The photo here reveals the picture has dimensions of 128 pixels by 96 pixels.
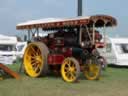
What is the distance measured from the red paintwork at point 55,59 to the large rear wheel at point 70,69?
64 cm

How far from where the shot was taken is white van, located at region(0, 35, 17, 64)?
88.7 ft

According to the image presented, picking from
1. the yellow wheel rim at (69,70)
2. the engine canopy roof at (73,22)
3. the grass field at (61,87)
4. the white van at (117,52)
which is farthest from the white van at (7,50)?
the yellow wheel rim at (69,70)

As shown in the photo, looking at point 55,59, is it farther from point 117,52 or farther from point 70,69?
point 117,52

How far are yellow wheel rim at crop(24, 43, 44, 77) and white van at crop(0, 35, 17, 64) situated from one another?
887 cm

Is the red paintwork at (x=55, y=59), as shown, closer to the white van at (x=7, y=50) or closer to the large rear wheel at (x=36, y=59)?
the large rear wheel at (x=36, y=59)

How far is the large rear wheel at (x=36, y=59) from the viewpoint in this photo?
1688 cm

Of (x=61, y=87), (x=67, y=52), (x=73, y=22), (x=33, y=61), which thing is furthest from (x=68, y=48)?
(x=61, y=87)

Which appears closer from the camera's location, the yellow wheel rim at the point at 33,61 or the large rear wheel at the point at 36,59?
the large rear wheel at the point at 36,59

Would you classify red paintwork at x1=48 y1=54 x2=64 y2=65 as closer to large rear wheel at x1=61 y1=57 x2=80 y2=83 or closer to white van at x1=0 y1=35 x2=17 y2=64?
large rear wheel at x1=61 y1=57 x2=80 y2=83

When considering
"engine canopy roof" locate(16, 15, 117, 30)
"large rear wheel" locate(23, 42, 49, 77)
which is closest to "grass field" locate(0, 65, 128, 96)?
"large rear wheel" locate(23, 42, 49, 77)

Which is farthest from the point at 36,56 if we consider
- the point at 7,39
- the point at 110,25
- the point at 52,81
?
the point at 7,39

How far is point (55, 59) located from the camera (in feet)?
54.5

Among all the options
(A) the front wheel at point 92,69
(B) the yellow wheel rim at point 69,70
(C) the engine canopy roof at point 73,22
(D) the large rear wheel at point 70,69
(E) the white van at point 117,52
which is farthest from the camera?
(E) the white van at point 117,52

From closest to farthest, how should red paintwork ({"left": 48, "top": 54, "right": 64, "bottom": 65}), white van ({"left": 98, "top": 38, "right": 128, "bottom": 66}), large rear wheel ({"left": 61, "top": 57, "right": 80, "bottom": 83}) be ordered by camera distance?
large rear wheel ({"left": 61, "top": 57, "right": 80, "bottom": 83})
red paintwork ({"left": 48, "top": 54, "right": 64, "bottom": 65})
white van ({"left": 98, "top": 38, "right": 128, "bottom": 66})
